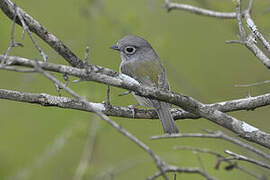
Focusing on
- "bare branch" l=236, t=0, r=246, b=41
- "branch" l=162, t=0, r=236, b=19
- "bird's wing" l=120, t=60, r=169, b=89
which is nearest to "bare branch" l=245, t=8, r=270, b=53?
"bare branch" l=236, t=0, r=246, b=41

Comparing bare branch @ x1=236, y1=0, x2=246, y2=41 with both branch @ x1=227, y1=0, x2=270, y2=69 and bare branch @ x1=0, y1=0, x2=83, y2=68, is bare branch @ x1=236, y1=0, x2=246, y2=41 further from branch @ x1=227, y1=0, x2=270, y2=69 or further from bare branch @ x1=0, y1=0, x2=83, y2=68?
bare branch @ x1=0, y1=0, x2=83, y2=68

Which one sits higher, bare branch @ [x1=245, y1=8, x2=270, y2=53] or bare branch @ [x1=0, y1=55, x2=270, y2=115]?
bare branch @ [x1=245, y1=8, x2=270, y2=53]

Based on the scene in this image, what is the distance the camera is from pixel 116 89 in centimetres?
695

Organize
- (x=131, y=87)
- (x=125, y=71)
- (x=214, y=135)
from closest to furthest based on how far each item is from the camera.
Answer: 1. (x=214, y=135)
2. (x=131, y=87)
3. (x=125, y=71)

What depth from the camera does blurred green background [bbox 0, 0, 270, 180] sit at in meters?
5.75

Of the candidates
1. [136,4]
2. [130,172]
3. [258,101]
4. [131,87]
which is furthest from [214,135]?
[136,4]

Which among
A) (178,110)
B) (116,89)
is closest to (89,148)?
(178,110)

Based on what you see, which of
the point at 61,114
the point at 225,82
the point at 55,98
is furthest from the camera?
the point at 225,82

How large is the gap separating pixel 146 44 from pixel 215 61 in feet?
7.45

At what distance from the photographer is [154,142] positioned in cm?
710

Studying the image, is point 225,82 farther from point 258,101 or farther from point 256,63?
point 258,101

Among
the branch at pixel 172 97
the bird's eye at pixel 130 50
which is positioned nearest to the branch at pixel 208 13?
the bird's eye at pixel 130 50

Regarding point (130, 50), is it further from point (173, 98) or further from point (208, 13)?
point (173, 98)

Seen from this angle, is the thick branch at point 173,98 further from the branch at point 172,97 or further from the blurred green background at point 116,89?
the blurred green background at point 116,89
